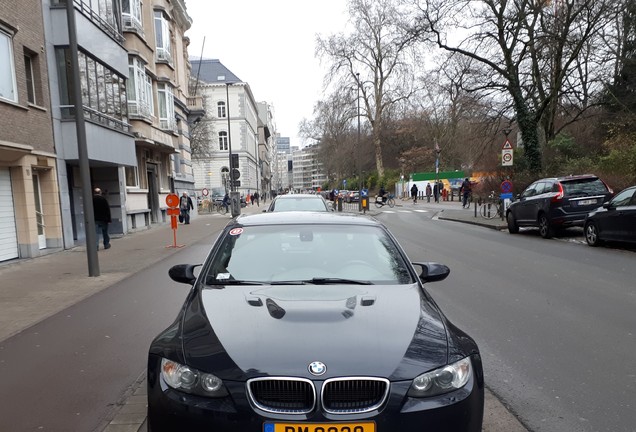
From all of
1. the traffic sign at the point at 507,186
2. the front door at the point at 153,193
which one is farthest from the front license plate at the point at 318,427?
Answer: the front door at the point at 153,193

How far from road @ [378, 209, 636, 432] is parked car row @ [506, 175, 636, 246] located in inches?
33.0

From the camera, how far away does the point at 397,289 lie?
10.3 feet

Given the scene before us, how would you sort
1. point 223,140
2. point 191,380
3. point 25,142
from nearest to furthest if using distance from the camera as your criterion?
1. point 191,380
2. point 25,142
3. point 223,140

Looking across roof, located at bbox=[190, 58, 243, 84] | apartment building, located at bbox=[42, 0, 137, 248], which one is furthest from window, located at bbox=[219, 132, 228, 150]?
apartment building, located at bbox=[42, 0, 137, 248]

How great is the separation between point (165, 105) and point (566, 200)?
68.2 ft

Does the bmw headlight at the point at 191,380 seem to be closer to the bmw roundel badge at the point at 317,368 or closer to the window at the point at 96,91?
the bmw roundel badge at the point at 317,368

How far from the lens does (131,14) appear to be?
20.2 meters

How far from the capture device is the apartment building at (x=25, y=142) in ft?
38.7

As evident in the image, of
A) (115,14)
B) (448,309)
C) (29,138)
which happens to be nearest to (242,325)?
(448,309)

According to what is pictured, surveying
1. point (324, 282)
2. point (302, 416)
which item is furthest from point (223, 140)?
point (302, 416)

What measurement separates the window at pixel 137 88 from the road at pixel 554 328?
607 inches

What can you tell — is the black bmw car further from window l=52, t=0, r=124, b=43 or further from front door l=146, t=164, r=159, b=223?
front door l=146, t=164, r=159, b=223

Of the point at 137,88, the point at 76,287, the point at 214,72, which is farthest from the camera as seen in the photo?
the point at 214,72

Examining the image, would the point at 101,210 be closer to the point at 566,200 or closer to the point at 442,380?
the point at 442,380
